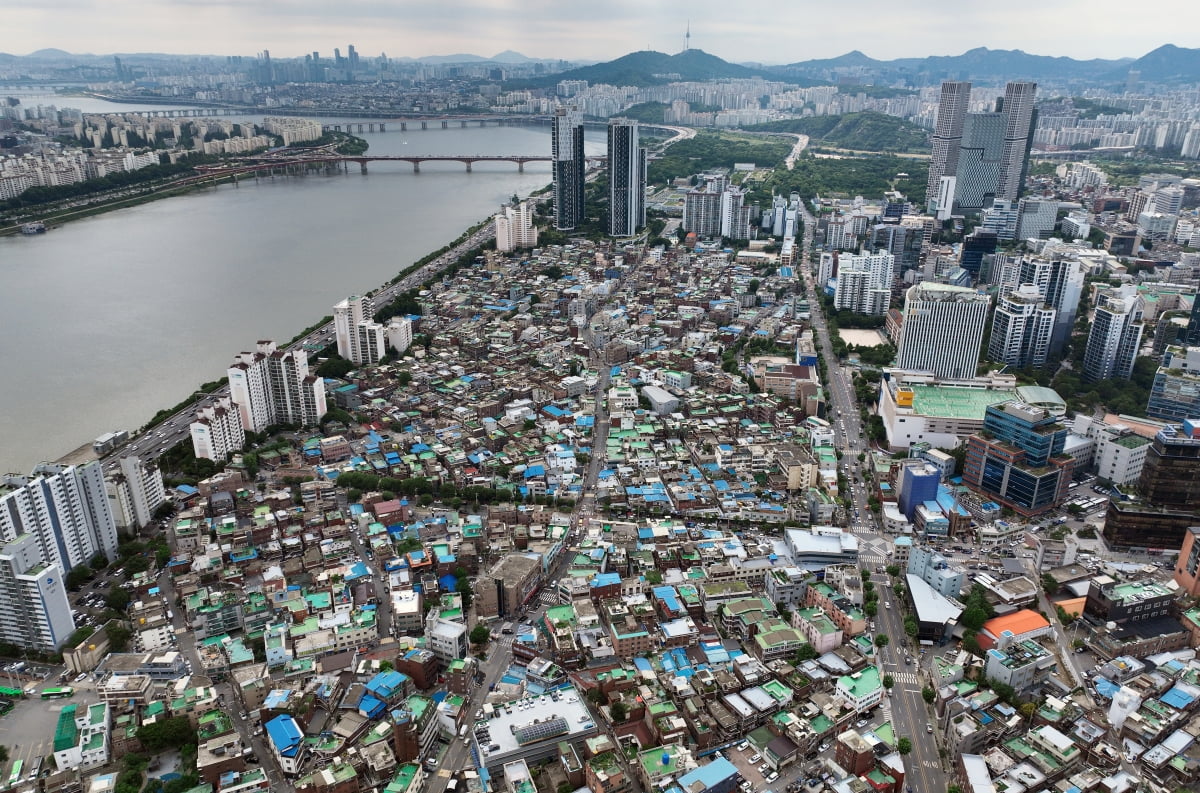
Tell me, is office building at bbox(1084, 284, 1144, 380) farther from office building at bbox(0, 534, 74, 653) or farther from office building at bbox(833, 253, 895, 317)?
office building at bbox(0, 534, 74, 653)

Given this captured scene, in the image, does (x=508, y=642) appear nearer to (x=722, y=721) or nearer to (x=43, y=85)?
(x=722, y=721)

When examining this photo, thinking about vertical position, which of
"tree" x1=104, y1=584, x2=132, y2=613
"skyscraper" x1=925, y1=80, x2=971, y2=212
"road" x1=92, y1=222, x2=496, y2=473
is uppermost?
"skyscraper" x1=925, y1=80, x2=971, y2=212

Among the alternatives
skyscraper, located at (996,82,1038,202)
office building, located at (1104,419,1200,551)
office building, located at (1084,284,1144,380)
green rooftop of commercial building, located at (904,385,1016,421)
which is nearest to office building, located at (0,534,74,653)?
green rooftop of commercial building, located at (904,385,1016,421)

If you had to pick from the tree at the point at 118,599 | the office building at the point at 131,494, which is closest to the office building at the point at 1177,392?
the tree at the point at 118,599

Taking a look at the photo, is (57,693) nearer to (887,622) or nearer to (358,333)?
(887,622)

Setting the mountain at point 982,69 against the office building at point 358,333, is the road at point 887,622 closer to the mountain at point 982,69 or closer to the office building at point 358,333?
the office building at point 358,333
